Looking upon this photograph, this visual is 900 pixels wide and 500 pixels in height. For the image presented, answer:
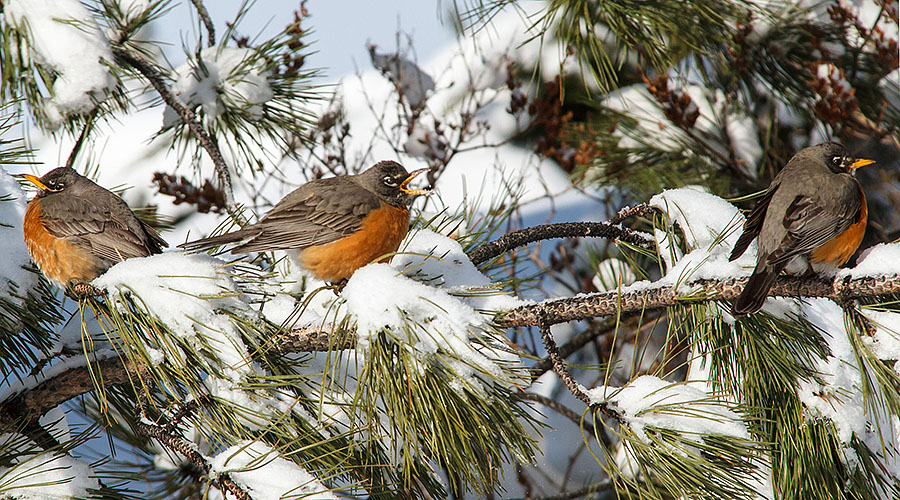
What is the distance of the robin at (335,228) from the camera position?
2.38 m

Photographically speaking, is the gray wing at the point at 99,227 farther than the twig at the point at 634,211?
Yes

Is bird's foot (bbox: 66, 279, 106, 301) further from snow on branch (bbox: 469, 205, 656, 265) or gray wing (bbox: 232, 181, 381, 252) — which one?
snow on branch (bbox: 469, 205, 656, 265)

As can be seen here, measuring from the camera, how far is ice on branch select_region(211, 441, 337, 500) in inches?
64.6

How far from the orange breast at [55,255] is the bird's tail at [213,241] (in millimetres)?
441

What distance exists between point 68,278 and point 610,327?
308 centimetres

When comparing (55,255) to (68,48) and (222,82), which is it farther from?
(222,82)

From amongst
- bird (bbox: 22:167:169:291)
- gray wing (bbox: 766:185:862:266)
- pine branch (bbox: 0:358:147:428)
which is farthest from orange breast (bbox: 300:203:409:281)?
gray wing (bbox: 766:185:862:266)

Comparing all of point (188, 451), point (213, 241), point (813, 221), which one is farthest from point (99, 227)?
point (813, 221)

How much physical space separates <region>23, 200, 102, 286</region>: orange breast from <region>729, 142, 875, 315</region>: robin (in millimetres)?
2071

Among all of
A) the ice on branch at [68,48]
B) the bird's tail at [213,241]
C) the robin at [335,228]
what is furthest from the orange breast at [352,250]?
the ice on branch at [68,48]

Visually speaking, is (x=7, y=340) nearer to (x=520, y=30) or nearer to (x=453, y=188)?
(x=453, y=188)

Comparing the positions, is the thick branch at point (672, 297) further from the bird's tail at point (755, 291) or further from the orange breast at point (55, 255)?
the orange breast at point (55, 255)

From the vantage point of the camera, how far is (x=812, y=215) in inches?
87.5

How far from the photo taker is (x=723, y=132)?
14.5ft
